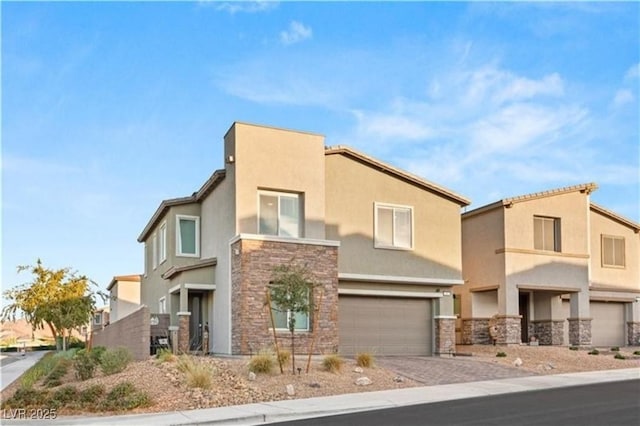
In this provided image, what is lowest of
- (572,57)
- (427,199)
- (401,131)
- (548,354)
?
(548,354)

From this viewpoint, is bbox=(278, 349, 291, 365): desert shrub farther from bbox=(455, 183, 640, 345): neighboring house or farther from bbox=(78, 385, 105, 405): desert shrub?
bbox=(455, 183, 640, 345): neighboring house

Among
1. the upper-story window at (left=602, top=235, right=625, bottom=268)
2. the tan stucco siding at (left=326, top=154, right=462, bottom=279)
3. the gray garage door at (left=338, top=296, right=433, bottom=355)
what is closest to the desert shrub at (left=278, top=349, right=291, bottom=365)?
the gray garage door at (left=338, top=296, right=433, bottom=355)


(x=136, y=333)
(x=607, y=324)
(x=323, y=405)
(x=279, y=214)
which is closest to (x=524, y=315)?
(x=607, y=324)

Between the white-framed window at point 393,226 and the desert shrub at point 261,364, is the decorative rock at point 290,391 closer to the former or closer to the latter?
the desert shrub at point 261,364

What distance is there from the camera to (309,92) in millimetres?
22031

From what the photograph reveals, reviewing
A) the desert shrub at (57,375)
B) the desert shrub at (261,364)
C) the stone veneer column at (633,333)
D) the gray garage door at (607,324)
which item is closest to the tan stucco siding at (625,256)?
the gray garage door at (607,324)

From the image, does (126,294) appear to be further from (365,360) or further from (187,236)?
(365,360)

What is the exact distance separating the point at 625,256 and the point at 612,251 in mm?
945

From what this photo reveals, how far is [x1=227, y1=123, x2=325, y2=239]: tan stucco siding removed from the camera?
23078 mm

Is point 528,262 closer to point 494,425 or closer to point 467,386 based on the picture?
point 467,386

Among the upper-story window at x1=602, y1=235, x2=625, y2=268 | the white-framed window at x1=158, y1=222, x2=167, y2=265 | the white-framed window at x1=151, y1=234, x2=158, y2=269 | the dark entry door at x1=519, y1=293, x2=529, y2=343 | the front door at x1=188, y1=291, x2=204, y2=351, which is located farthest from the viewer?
the upper-story window at x1=602, y1=235, x2=625, y2=268

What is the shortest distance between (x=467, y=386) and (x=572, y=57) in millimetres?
10692

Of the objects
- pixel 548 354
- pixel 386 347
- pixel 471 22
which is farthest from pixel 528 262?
pixel 471 22

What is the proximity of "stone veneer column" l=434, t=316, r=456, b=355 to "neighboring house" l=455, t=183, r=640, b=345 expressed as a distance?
3.63 meters
